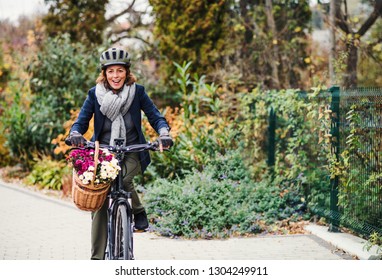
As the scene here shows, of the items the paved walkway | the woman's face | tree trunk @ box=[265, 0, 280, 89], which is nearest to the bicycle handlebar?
the woman's face

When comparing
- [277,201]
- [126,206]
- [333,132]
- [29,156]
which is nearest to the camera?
[126,206]

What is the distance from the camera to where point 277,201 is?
322 inches

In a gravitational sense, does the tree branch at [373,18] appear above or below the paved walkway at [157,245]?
above

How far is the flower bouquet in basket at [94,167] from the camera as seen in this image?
4.96m

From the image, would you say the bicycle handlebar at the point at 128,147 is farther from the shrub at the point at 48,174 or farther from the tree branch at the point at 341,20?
the tree branch at the point at 341,20

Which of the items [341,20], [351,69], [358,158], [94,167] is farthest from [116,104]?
[351,69]

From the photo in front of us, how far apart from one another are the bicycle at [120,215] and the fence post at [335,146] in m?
2.79

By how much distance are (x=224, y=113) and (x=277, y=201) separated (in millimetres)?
2615

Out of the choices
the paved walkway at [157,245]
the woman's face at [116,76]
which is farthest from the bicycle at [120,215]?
the paved walkway at [157,245]

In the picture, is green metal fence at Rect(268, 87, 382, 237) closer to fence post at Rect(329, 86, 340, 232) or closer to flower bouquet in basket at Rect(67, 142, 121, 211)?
fence post at Rect(329, 86, 340, 232)

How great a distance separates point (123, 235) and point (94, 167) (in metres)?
0.55

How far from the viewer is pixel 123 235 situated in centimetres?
500
